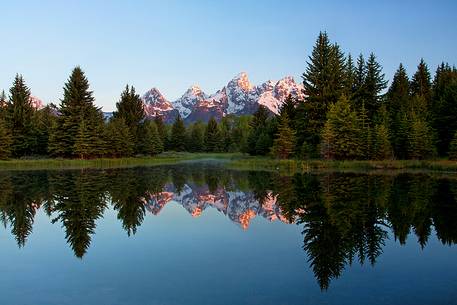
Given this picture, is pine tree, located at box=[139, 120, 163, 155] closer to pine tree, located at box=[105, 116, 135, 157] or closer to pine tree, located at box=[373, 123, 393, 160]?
pine tree, located at box=[105, 116, 135, 157]

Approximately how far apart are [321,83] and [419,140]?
49.3 ft

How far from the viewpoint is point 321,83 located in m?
57.3

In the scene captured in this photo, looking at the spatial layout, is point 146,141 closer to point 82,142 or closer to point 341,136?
point 82,142

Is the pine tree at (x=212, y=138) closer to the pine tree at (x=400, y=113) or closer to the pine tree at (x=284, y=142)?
the pine tree at (x=400, y=113)

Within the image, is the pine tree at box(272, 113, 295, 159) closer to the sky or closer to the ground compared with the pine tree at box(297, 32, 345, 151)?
closer to the ground

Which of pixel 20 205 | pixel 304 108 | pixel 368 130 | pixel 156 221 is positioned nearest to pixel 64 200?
pixel 20 205

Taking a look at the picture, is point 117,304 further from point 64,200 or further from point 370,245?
point 64,200

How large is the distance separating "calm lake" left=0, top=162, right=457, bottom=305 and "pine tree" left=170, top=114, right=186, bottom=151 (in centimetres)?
9094

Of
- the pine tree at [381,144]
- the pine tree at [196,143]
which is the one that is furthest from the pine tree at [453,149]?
the pine tree at [196,143]

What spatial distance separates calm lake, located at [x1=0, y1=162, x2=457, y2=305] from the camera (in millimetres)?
8961

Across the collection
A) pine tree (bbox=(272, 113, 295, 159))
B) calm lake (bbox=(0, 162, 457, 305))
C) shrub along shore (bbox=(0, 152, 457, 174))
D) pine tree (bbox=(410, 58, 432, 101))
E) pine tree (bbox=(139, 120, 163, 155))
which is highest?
pine tree (bbox=(410, 58, 432, 101))

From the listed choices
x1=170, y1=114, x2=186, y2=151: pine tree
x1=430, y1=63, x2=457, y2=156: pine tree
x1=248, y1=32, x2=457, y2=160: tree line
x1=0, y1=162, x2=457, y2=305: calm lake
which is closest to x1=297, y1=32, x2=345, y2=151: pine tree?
x1=248, y1=32, x2=457, y2=160: tree line

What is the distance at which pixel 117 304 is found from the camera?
8.27m

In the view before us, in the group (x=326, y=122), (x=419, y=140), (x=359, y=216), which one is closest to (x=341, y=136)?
(x=326, y=122)
